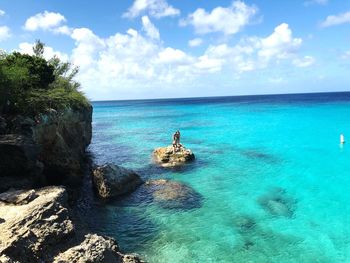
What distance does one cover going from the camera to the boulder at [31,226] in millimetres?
9266

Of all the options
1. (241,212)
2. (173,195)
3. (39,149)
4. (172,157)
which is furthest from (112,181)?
(172,157)

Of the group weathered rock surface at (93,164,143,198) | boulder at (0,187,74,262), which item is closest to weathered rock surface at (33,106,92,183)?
weathered rock surface at (93,164,143,198)

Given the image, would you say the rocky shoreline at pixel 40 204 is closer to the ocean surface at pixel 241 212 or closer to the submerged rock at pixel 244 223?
the ocean surface at pixel 241 212

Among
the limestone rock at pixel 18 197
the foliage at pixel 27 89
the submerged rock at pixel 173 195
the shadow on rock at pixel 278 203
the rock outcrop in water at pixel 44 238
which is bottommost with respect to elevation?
the shadow on rock at pixel 278 203

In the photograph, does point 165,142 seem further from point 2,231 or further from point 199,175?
point 2,231

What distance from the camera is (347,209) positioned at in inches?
→ 699

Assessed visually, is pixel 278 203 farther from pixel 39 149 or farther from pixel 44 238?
pixel 39 149

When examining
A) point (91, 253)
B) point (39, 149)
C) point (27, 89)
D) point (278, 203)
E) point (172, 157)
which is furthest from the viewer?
point (172, 157)

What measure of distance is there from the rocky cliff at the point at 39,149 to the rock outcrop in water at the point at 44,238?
4.42 m

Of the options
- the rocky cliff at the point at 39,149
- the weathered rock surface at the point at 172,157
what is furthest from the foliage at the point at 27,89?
the weathered rock surface at the point at 172,157

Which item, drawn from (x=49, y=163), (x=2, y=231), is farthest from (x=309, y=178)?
(x=2, y=231)

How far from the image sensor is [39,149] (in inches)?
685

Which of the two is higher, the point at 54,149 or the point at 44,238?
the point at 54,149

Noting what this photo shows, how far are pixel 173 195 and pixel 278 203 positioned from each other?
642 centimetres
